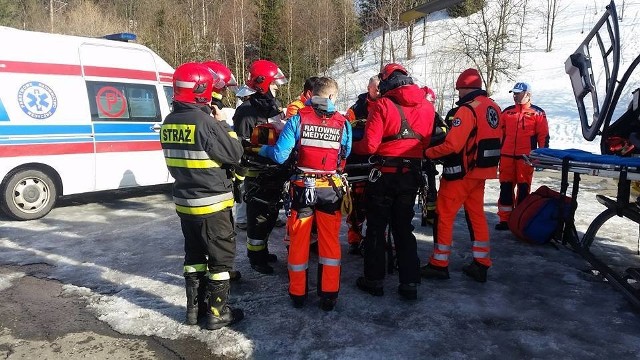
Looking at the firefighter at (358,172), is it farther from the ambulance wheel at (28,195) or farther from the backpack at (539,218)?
the ambulance wheel at (28,195)

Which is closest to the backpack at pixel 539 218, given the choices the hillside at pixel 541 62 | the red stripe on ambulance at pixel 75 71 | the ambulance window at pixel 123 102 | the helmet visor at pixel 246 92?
the helmet visor at pixel 246 92

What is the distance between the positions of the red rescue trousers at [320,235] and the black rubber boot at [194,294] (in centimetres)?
77

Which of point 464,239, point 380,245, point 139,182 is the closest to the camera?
point 380,245

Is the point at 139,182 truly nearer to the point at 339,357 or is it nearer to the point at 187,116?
the point at 187,116

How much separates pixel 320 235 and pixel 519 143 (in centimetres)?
373

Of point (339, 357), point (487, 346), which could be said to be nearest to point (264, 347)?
point (339, 357)

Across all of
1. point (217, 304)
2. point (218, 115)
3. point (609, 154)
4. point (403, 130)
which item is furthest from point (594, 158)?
point (217, 304)

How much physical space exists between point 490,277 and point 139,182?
5.80 meters

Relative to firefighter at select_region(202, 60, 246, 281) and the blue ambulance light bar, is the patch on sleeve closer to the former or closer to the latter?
firefighter at select_region(202, 60, 246, 281)

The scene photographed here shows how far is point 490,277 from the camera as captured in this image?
4867 mm

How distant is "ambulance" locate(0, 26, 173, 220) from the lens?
21.7 feet

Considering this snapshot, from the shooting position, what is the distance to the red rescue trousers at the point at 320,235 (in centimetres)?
404

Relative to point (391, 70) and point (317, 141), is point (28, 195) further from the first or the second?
point (391, 70)

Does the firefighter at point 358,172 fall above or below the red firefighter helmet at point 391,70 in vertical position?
below
